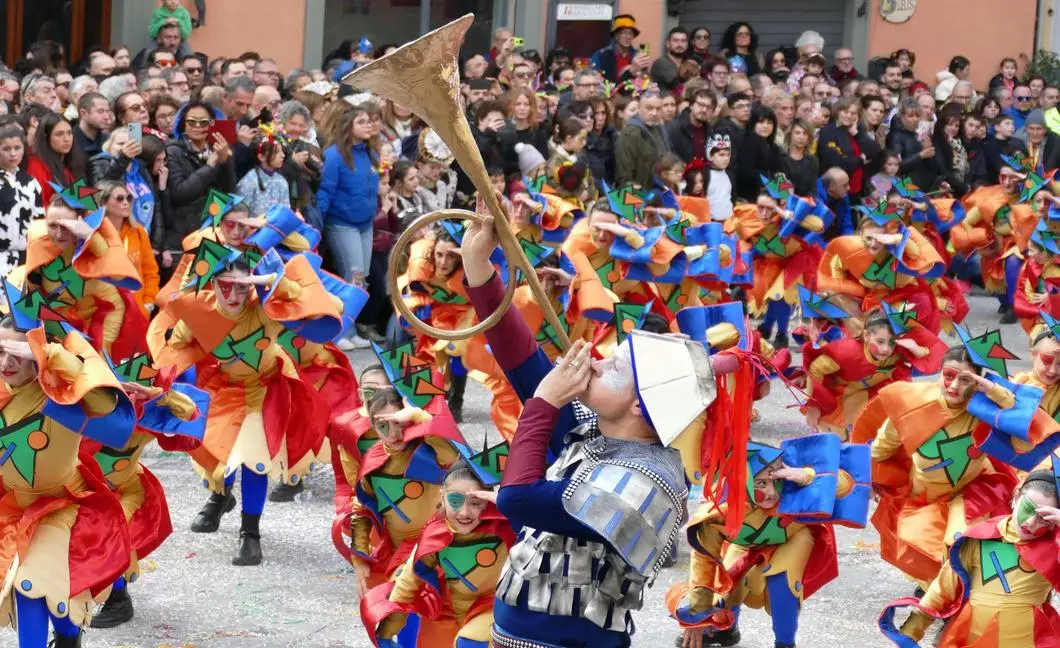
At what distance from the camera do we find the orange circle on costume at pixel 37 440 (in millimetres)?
5969

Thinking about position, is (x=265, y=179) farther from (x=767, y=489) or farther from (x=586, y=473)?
(x=586, y=473)

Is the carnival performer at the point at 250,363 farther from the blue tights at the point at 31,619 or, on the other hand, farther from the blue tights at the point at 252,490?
the blue tights at the point at 31,619

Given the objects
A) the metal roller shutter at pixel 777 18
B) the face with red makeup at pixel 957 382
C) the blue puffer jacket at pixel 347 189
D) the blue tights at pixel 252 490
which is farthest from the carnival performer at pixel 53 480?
the metal roller shutter at pixel 777 18

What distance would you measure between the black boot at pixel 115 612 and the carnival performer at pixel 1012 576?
10.4 ft

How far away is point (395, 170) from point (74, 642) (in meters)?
6.86

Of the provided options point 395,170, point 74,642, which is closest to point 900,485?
point 74,642

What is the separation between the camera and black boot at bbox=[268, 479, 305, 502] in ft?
29.9

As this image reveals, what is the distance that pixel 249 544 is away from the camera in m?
7.98

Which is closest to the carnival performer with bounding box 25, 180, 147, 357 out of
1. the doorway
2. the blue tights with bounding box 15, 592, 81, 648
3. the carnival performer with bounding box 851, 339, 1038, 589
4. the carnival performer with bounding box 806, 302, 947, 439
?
the blue tights with bounding box 15, 592, 81, 648

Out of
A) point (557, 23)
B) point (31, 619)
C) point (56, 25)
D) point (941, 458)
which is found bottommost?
point (31, 619)

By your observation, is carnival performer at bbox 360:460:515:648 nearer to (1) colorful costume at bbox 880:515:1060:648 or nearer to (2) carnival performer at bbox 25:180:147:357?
(1) colorful costume at bbox 880:515:1060:648

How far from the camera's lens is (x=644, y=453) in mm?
4309

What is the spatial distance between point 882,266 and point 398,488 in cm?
509

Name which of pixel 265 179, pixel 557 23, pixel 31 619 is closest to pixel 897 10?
pixel 557 23
